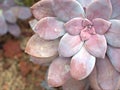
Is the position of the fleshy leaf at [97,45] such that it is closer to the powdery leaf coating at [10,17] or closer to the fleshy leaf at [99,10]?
the fleshy leaf at [99,10]

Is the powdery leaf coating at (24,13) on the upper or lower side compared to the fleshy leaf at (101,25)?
lower

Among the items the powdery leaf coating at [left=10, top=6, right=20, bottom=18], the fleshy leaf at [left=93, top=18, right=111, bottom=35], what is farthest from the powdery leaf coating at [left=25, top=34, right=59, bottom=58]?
the powdery leaf coating at [left=10, top=6, right=20, bottom=18]

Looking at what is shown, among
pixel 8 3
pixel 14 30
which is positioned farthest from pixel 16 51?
pixel 8 3

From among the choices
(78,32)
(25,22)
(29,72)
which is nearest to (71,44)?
(78,32)

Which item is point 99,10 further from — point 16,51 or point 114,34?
point 16,51

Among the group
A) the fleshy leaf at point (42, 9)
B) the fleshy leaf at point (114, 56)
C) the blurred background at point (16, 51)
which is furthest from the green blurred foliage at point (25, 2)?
the fleshy leaf at point (114, 56)

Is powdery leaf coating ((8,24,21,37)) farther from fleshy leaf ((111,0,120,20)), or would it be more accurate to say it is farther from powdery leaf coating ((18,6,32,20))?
fleshy leaf ((111,0,120,20))
